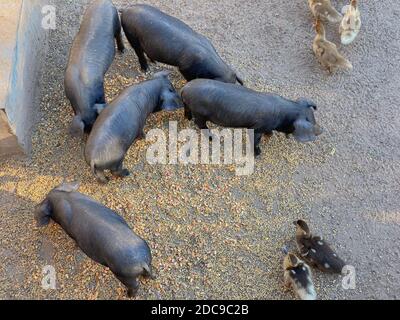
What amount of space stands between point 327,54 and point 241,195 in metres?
1.41

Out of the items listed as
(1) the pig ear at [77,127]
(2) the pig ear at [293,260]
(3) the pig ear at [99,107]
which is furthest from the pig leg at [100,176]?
Result: (2) the pig ear at [293,260]

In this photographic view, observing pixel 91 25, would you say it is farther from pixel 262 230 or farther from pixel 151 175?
pixel 262 230

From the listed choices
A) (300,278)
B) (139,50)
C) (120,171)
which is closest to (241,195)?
(300,278)

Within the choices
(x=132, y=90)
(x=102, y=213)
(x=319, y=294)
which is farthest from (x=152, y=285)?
(x=132, y=90)

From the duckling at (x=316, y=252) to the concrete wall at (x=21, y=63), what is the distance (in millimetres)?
1963

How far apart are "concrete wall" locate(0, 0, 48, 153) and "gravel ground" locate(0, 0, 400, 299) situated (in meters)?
0.12

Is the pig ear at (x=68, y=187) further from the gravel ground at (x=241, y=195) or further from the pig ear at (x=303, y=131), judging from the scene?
the pig ear at (x=303, y=131)

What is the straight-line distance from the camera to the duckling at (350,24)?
4406 millimetres

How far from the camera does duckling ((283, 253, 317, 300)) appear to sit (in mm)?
3225

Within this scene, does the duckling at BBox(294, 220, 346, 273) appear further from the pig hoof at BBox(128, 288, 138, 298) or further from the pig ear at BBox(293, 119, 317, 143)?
the pig hoof at BBox(128, 288, 138, 298)

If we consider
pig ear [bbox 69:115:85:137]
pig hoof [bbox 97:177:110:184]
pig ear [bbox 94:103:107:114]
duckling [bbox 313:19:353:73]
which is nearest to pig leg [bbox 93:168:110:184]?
pig hoof [bbox 97:177:110:184]

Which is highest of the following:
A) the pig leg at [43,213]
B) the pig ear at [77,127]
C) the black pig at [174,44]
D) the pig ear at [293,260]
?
the black pig at [174,44]

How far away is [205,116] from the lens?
150 inches

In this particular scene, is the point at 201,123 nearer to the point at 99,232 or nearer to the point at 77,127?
the point at 77,127
